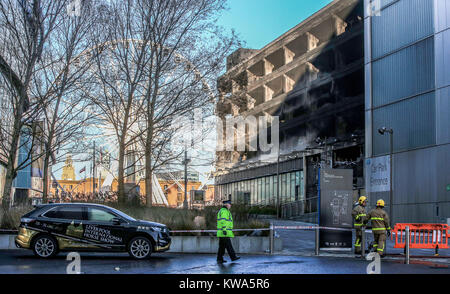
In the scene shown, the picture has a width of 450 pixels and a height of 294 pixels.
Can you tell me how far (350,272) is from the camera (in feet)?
43.2

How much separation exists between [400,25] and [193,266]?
36.3 metres

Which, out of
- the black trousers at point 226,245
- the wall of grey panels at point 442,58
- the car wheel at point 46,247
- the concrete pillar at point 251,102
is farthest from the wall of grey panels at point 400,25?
the car wheel at point 46,247

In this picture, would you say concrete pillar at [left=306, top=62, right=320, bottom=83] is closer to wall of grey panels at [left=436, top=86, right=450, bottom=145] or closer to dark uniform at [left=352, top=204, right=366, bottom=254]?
wall of grey panels at [left=436, top=86, right=450, bottom=145]

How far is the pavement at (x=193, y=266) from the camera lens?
13.1m

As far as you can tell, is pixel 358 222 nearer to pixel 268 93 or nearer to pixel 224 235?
pixel 224 235

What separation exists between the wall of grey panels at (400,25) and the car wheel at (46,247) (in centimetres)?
3396

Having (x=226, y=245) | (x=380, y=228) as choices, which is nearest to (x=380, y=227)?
(x=380, y=228)

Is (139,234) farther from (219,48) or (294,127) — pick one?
(294,127)

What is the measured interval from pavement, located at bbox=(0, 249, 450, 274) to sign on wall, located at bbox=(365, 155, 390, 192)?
96.9ft

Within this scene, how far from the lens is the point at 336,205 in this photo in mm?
19234

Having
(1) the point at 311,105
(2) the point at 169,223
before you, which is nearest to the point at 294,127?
(1) the point at 311,105

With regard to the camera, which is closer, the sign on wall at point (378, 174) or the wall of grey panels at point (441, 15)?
the wall of grey panels at point (441, 15)

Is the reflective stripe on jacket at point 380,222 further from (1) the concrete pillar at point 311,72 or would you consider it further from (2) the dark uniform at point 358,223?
(1) the concrete pillar at point 311,72

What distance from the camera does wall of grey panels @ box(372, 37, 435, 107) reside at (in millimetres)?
42062
